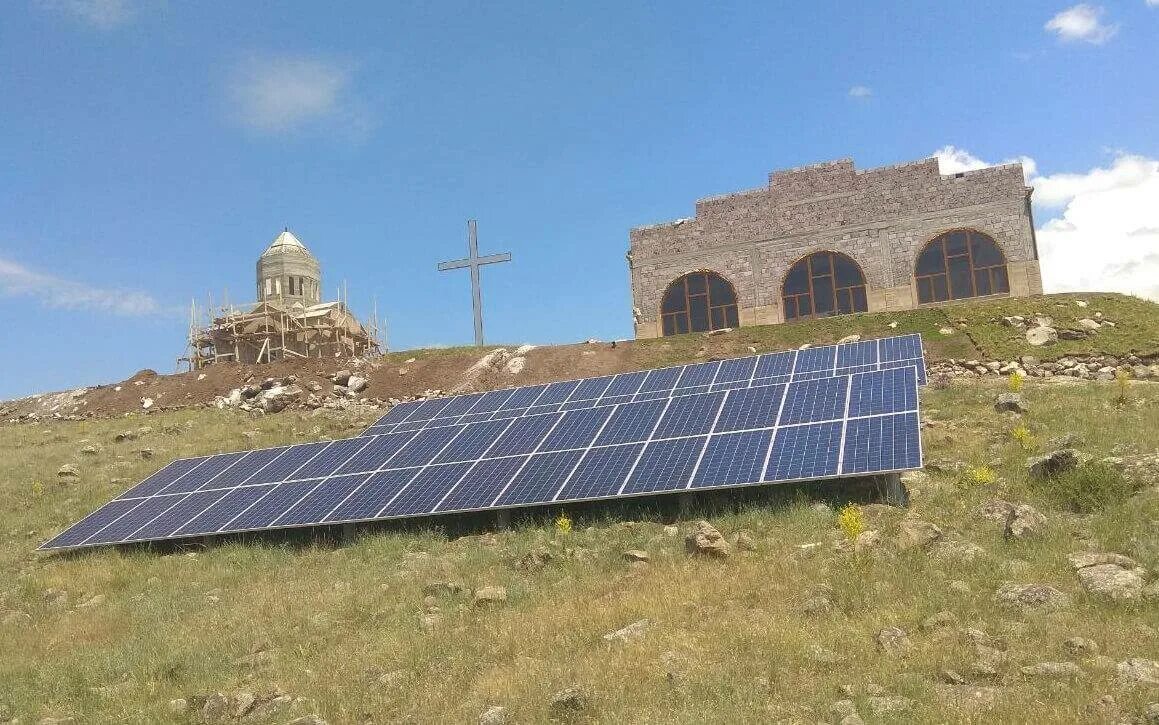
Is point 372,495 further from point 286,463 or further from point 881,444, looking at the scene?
point 881,444

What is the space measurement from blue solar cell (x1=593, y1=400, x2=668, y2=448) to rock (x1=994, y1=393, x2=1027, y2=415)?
26.0 ft

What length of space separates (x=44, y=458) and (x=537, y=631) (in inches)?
1007

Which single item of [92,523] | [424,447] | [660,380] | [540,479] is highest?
[660,380]

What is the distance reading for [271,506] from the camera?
57.1ft

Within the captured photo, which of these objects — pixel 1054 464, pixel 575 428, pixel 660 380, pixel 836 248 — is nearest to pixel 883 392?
pixel 1054 464

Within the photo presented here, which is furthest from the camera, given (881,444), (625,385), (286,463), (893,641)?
(625,385)

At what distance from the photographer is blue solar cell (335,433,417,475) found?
18.6 metres

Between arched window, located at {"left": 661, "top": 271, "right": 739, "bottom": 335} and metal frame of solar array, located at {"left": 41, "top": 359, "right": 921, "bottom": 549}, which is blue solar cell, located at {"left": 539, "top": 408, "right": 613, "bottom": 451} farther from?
arched window, located at {"left": 661, "top": 271, "right": 739, "bottom": 335}

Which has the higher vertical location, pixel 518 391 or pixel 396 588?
pixel 518 391

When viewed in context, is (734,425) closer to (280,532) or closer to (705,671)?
(705,671)

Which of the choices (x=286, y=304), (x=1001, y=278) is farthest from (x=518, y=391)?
(x=286, y=304)

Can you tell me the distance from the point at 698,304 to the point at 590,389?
23956 mm

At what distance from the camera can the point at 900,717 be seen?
22.5 feet

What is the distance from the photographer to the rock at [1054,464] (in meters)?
13.5
